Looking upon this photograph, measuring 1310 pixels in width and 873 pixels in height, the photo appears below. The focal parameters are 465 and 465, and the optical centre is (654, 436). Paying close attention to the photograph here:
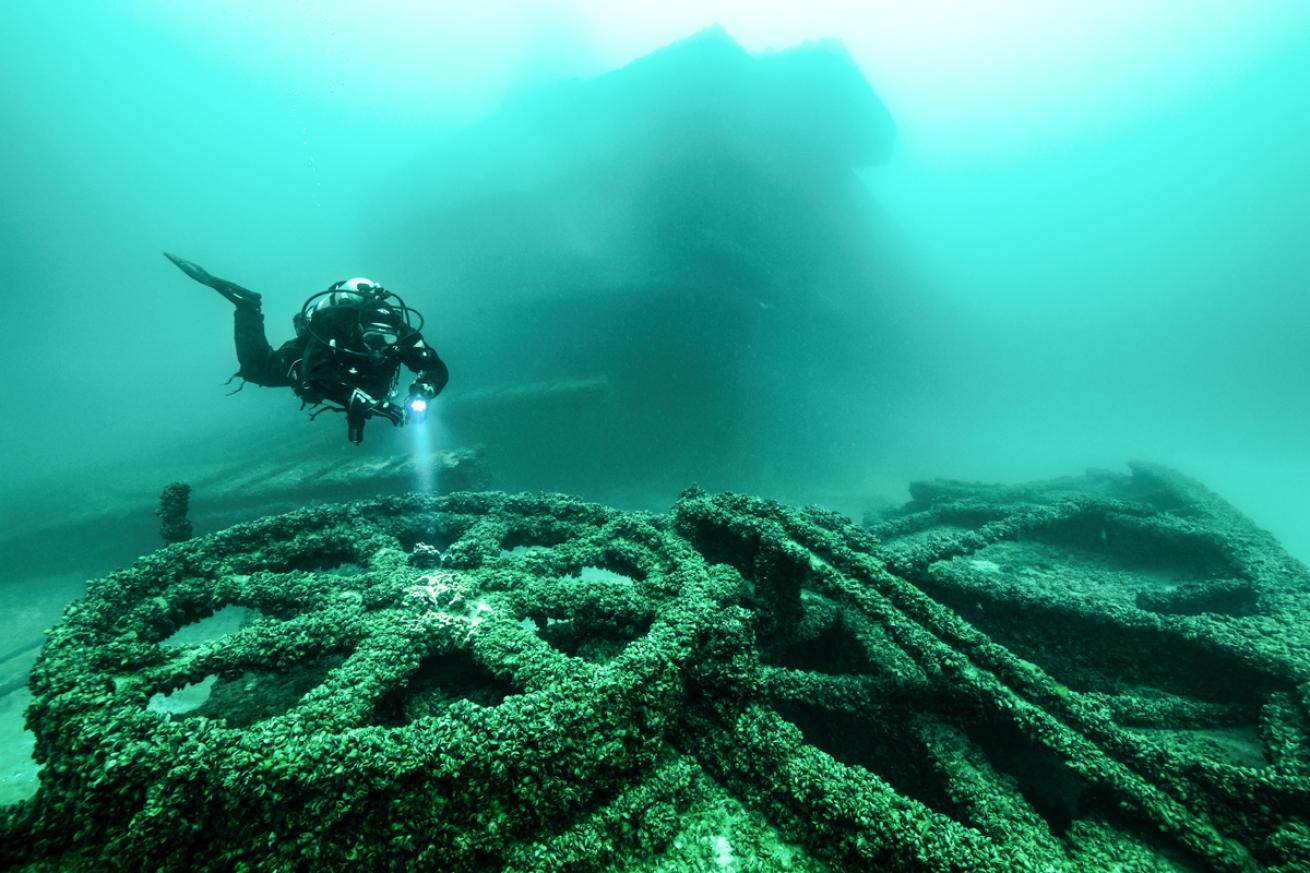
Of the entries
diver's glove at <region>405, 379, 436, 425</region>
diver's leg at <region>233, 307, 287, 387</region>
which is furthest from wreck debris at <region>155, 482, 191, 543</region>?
diver's leg at <region>233, 307, 287, 387</region>

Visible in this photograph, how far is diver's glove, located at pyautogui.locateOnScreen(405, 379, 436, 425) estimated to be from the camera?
19.2 feet

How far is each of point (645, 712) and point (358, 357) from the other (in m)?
5.09

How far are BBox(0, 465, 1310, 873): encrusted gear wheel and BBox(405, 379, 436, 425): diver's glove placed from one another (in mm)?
1452

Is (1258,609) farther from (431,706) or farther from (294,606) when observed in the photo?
(294,606)

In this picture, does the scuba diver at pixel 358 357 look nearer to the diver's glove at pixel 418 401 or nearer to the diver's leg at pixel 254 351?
the diver's glove at pixel 418 401

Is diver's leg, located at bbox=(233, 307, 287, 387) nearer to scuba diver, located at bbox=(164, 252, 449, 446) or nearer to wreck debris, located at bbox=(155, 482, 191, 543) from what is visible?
scuba diver, located at bbox=(164, 252, 449, 446)

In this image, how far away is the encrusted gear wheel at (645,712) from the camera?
179 cm

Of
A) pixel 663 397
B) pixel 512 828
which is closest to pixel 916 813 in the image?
pixel 512 828

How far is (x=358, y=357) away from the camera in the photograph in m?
5.37

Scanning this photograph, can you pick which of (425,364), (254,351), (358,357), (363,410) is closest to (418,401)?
(425,364)

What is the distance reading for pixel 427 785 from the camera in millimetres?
1843

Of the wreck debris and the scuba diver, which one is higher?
the scuba diver

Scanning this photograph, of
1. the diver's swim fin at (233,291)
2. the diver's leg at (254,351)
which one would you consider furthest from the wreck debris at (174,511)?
the diver's swim fin at (233,291)

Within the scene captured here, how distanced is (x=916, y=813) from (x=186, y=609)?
470 cm
